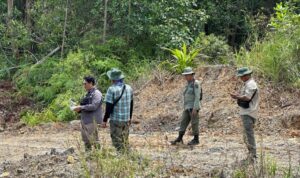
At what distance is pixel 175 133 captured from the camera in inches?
575

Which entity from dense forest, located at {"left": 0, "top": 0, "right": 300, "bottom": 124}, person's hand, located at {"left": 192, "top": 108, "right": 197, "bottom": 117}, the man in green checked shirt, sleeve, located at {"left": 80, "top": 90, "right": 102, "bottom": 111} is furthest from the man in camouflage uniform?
dense forest, located at {"left": 0, "top": 0, "right": 300, "bottom": 124}

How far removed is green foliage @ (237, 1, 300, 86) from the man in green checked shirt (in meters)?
6.92

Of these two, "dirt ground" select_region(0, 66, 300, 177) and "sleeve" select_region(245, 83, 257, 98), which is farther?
"dirt ground" select_region(0, 66, 300, 177)

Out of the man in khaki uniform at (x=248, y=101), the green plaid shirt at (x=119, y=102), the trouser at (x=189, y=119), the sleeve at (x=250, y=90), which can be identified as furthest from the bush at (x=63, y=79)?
the sleeve at (x=250, y=90)

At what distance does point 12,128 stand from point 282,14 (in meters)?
9.40

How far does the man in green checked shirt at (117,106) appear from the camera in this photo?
950cm

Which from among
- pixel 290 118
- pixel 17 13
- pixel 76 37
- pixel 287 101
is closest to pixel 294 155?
pixel 290 118

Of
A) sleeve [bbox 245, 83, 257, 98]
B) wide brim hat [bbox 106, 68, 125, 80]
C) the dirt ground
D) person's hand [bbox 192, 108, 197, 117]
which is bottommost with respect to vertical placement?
the dirt ground

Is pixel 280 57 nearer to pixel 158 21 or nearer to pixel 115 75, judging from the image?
pixel 158 21

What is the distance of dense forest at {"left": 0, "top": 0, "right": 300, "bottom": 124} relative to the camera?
655 inches

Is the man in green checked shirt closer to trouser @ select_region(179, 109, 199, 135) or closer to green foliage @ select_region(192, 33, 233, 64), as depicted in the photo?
trouser @ select_region(179, 109, 199, 135)

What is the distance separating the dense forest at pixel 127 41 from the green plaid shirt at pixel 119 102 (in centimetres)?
690

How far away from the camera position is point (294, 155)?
1056 cm

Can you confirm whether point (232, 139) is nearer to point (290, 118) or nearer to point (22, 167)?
point (290, 118)
